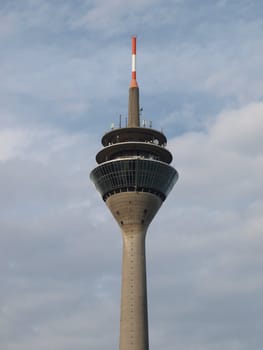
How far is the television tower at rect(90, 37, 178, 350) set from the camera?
12275cm

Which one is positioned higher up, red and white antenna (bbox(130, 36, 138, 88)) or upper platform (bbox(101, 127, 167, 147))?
red and white antenna (bbox(130, 36, 138, 88))

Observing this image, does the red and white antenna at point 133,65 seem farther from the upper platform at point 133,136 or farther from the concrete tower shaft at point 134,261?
the concrete tower shaft at point 134,261

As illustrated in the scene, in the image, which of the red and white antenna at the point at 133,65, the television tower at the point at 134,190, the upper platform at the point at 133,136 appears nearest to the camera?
the television tower at the point at 134,190

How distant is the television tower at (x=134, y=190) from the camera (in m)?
123

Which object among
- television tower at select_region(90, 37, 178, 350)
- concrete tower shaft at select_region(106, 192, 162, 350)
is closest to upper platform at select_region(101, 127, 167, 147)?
television tower at select_region(90, 37, 178, 350)

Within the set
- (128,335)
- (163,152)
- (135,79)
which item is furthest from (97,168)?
(128,335)

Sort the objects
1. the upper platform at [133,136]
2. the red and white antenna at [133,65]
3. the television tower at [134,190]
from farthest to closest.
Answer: the red and white antenna at [133,65]
the upper platform at [133,136]
the television tower at [134,190]

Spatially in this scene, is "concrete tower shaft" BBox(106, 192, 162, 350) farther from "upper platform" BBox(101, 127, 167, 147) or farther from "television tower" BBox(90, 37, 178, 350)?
"upper platform" BBox(101, 127, 167, 147)

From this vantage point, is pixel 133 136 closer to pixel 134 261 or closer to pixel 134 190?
pixel 134 190

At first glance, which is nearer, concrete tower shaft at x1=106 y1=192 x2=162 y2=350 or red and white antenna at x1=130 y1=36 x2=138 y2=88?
concrete tower shaft at x1=106 y1=192 x2=162 y2=350

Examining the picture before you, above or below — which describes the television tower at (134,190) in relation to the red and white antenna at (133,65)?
below

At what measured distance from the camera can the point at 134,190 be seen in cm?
13112

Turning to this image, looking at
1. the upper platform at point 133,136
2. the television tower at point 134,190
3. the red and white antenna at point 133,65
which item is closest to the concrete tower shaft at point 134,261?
the television tower at point 134,190

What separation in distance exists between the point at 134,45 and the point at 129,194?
34.3 meters
